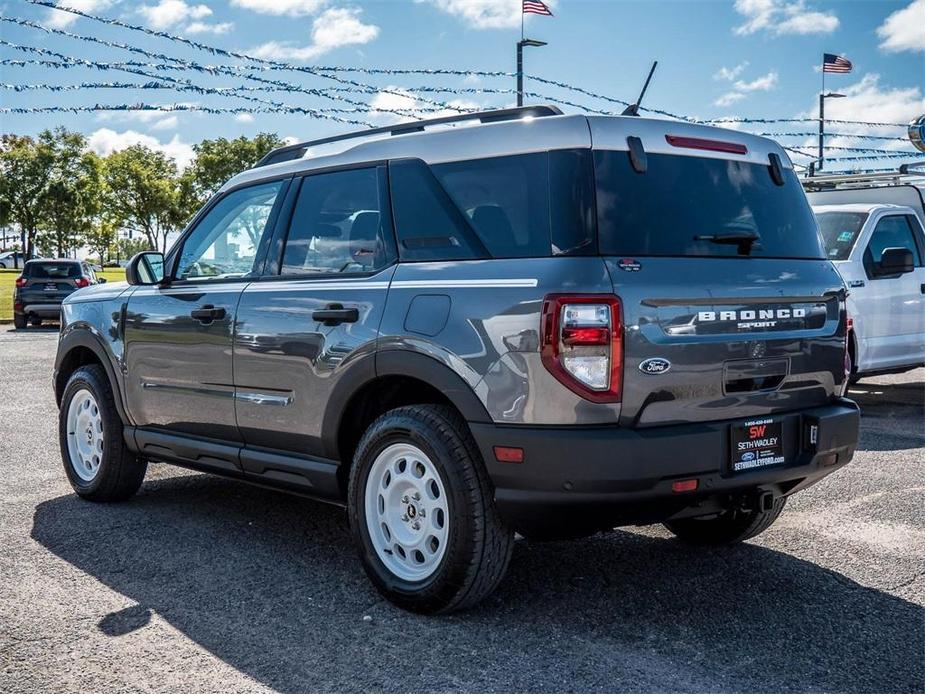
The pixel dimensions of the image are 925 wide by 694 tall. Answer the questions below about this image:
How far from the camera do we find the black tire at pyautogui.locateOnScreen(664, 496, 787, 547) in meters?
5.07

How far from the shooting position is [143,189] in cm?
6819

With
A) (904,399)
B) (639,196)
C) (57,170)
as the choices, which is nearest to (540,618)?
(639,196)

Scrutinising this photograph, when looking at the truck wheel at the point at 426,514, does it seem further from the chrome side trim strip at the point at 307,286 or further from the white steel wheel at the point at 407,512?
the chrome side trim strip at the point at 307,286

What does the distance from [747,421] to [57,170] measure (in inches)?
2624

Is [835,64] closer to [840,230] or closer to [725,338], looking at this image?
[840,230]

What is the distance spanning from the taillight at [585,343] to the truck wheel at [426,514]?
21.5 inches

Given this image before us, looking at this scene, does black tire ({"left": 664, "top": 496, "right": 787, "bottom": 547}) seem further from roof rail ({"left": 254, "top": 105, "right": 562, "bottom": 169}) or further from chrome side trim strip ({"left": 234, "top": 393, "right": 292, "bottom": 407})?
roof rail ({"left": 254, "top": 105, "right": 562, "bottom": 169})

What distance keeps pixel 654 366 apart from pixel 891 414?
23.7 ft

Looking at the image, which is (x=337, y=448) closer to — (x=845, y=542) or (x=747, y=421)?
(x=747, y=421)

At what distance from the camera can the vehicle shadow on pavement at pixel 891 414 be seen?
8.30m

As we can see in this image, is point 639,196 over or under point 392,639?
over

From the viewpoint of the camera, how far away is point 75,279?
2397 cm

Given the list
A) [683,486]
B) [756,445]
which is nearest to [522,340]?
[683,486]

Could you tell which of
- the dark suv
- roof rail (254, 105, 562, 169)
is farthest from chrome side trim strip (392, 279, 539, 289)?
the dark suv
